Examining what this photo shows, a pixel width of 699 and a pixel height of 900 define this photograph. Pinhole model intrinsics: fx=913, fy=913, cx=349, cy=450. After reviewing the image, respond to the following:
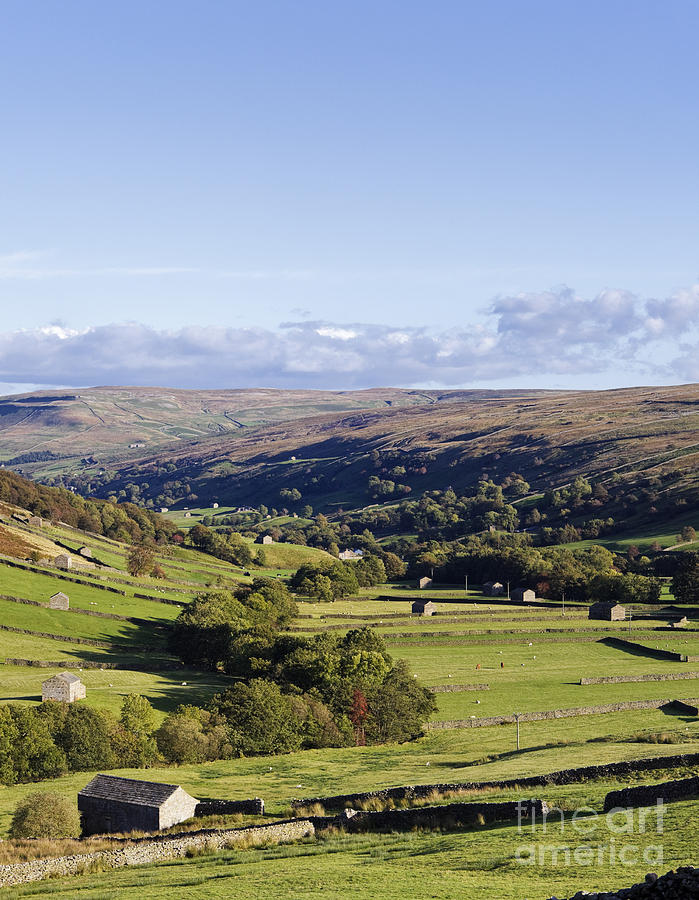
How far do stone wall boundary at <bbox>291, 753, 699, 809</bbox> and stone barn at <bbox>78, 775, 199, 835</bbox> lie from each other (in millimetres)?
4774

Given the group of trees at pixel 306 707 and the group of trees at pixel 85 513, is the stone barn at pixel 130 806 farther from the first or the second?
the group of trees at pixel 85 513

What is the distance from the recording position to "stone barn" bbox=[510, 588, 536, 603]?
415 ft

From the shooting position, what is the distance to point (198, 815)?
3803 cm

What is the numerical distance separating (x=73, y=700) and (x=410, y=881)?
45.0m

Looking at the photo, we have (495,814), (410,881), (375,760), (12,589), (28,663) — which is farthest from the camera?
(12,589)

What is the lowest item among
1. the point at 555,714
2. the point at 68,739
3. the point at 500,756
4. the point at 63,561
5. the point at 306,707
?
the point at 555,714

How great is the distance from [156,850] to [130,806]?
7270 mm

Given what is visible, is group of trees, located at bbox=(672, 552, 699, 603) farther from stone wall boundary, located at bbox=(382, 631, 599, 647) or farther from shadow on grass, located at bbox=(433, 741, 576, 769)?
shadow on grass, located at bbox=(433, 741, 576, 769)

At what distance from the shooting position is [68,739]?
176 feet

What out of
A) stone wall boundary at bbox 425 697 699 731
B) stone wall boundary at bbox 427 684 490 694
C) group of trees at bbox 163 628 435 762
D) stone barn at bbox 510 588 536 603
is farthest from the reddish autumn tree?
stone barn at bbox 510 588 536 603

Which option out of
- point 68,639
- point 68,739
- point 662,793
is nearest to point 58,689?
point 68,739

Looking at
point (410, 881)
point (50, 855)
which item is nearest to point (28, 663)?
point (50, 855)

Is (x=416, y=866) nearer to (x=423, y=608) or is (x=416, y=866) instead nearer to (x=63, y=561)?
(x=423, y=608)

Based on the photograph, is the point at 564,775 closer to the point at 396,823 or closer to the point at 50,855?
the point at 396,823
